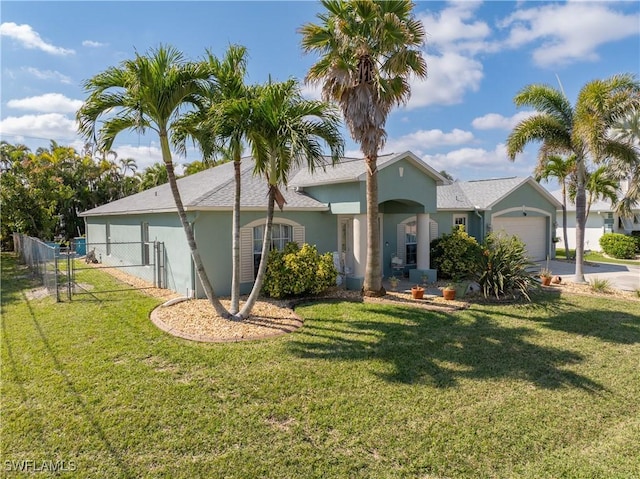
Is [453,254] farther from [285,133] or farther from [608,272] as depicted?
[285,133]

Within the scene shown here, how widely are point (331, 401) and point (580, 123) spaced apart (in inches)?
545

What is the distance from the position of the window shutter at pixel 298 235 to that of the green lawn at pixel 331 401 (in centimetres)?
500

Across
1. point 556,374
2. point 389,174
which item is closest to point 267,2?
point 389,174

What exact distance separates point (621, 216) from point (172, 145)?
101 feet

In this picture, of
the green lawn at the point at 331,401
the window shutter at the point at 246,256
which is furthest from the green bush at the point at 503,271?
the window shutter at the point at 246,256

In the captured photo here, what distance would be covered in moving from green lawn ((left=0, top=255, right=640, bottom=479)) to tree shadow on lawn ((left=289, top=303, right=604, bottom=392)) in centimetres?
4

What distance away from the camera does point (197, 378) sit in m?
6.47

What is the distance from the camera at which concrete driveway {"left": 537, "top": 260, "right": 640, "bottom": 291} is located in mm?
15452

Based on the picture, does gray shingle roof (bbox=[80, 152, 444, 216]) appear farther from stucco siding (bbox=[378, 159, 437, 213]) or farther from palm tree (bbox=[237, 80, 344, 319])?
palm tree (bbox=[237, 80, 344, 319])

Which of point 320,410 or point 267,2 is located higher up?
point 267,2

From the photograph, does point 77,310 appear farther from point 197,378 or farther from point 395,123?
point 395,123

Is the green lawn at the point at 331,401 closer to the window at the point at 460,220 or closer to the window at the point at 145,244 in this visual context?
the window at the point at 145,244

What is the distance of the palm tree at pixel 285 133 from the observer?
27.6ft

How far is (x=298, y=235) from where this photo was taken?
561 inches
